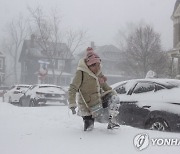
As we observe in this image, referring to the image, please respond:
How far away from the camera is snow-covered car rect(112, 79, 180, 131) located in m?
7.12

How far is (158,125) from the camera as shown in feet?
24.0

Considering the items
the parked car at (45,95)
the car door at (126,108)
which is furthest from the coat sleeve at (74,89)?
the parked car at (45,95)

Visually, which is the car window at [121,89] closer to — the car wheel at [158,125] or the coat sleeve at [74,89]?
the car wheel at [158,125]

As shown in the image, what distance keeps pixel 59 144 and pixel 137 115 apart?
2.87 meters

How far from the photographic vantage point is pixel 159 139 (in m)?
5.71

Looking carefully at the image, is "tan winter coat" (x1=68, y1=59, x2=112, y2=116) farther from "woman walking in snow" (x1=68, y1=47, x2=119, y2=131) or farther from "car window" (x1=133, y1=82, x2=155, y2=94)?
"car window" (x1=133, y1=82, x2=155, y2=94)

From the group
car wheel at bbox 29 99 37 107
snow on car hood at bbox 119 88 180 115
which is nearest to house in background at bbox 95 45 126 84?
car wheel at bbox 29 99 37 107

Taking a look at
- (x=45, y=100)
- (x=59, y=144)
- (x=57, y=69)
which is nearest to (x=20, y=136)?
(x=59, y=144)

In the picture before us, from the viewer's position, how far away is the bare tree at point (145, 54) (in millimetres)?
29125

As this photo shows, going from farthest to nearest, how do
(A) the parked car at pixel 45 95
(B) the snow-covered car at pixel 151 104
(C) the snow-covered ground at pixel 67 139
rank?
(A) the parked car at pixel 45 95
(B) the snow-covered car at pixel 151 104
(C) the snow-covered ground at pixel 67 139

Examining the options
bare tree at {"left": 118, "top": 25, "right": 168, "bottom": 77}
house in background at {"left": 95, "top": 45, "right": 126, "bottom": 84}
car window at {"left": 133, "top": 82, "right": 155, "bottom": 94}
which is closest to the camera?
car window at {"left": 133, "top": 82, "right": 155, "bottom": 94}

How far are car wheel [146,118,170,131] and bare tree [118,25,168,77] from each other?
68.7 feet

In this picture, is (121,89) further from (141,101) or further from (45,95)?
(45,95)

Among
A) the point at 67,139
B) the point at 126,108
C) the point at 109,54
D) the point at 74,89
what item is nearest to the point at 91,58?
the point at 74,89
